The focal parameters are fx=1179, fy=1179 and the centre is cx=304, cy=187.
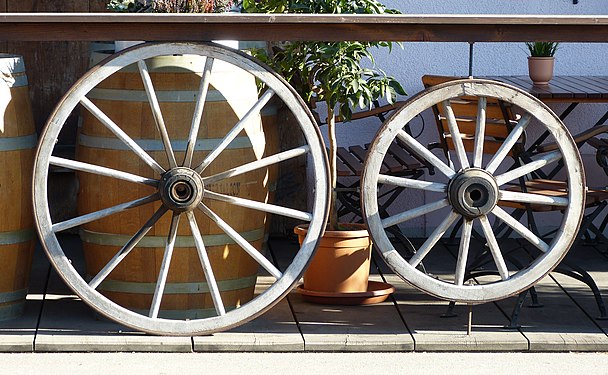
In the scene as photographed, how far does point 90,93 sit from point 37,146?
0.48m

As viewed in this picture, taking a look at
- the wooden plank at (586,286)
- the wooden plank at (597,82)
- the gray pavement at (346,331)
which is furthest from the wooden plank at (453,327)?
the wooden plank at (597,82)

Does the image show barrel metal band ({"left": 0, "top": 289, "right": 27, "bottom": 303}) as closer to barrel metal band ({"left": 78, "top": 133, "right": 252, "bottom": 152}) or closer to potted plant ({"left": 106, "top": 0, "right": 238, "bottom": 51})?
barrel metal band ({"left": 78, "top": 133, "right": 252, "bottom": 152})

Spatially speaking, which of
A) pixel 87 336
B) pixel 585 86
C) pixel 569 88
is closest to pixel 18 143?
pixel 87 336

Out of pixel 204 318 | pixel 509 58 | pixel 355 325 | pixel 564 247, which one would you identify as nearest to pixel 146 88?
pixel 204 318

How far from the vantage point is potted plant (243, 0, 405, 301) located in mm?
4543

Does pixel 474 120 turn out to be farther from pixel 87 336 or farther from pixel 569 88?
pixel 87 336

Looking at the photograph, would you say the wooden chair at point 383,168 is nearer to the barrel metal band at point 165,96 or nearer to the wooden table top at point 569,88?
the wooden table top at point 569,88

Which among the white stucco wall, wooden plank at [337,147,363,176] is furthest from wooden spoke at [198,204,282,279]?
the white stucco wall

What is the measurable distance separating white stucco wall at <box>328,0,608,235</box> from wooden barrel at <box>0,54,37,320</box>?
2.02 meters

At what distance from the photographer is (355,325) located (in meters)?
4.52

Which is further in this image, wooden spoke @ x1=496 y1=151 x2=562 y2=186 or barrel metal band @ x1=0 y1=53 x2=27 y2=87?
barrel metal band @ x1=0 y1=53 x2=27 y2=87

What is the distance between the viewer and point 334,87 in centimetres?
454

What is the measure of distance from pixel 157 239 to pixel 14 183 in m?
0.57
